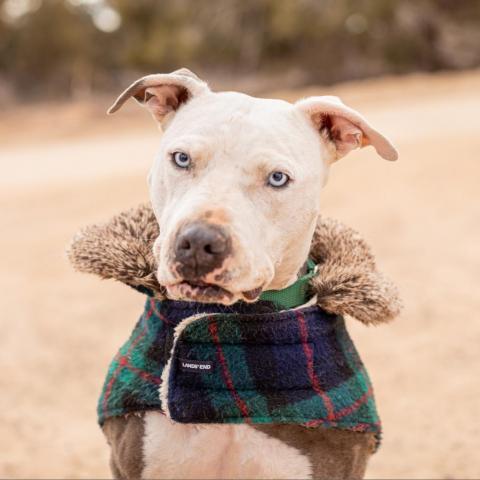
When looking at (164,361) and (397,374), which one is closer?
(164,361)

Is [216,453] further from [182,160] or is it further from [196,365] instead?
[182,160]

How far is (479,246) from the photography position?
7.16m

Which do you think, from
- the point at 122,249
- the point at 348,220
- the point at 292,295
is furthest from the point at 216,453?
the point at 348,220

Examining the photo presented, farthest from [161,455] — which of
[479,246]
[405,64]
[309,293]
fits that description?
[405,64]

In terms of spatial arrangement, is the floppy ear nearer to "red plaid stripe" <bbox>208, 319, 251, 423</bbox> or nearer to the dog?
the dog

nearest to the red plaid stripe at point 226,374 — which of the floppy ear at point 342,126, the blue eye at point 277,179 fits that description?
the blue eye at point 277,179

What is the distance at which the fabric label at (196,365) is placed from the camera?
2.82m

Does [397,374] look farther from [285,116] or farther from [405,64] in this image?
[405,64]

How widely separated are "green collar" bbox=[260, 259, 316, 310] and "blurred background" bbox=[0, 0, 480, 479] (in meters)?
1.64

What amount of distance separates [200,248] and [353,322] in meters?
3.94

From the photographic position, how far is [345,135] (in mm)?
3020

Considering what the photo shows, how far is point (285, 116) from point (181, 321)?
776mm

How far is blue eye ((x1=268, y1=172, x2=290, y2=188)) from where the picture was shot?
2.66 metres

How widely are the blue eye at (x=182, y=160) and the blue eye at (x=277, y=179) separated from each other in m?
0.26
